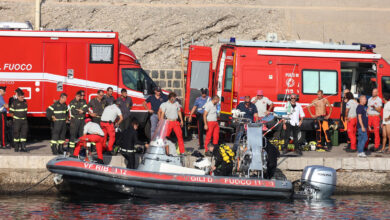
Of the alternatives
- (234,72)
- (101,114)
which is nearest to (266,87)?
(234,72)

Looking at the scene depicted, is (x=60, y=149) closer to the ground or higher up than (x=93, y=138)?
closer to the ground

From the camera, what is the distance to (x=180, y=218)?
1413cm

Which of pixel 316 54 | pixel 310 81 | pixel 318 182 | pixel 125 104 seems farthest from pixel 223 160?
pixel 316 54

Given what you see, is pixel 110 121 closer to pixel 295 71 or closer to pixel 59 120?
pixel 59 120

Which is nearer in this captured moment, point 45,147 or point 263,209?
point 263,209

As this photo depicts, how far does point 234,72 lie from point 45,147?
502 centimetres

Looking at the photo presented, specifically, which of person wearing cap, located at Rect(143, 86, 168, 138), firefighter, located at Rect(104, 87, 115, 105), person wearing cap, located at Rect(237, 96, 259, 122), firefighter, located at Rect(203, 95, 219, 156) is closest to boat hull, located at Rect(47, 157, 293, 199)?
firefighter, located at Rect(203, 95, 219, 156)

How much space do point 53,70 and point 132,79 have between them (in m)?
2.09

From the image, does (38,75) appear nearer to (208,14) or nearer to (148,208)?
(148,208)

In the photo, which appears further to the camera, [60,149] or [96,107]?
[96,107]

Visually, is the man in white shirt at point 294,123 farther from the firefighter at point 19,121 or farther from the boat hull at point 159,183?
the firefighter at point 19,121

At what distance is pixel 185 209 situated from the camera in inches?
593

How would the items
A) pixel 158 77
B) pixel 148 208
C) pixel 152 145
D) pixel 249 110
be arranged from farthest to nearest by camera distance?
pixel 158 77 < pixel 249 110 < pixel 152 145 < pixel 148 208

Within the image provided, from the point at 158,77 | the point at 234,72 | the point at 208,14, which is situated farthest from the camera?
the point at 208,14
